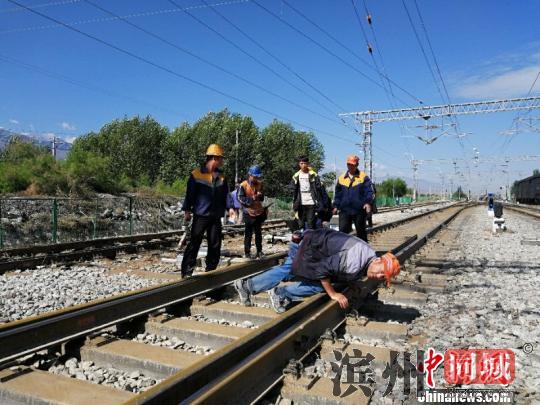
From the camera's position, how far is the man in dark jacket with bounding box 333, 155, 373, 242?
8.47m

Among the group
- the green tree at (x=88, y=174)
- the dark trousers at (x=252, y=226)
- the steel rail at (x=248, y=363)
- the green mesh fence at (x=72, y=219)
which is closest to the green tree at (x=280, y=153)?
the green tree at (x=88, y=174)

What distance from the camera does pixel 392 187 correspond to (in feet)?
402

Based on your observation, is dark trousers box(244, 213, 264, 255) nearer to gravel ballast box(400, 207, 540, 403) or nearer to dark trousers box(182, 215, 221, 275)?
dark trousers box(182, 215, 221, 275)

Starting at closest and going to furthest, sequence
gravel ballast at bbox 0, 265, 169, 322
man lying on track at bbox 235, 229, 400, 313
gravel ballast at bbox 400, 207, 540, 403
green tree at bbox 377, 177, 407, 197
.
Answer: gravel ballast at bbox 400, 207, 540, 403 < man lying on track at bbox 235, 229, 400, 313 < gravel ballast at bbox 0, 265, 169, 322 < green tree at bbox 377, 177, 407, 197

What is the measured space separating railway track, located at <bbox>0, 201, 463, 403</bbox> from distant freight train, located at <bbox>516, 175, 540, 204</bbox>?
2503 inches

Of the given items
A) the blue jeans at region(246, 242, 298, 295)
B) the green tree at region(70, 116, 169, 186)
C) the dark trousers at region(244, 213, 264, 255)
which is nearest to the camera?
the blue jeans at region(246, 242, 298, 295)

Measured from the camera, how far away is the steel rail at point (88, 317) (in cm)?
400

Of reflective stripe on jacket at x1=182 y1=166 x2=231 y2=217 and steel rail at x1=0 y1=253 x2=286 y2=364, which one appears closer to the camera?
steel rail at x1=0 y1=253 x2=286 y2=364

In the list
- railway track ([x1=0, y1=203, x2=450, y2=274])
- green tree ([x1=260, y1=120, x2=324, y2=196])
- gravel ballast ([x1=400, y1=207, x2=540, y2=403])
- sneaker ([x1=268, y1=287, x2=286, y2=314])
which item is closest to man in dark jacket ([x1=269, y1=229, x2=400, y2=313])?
sneaker ([x1=268, y1=287, x2=286, y2=314])

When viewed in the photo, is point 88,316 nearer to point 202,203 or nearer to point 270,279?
point 270,279

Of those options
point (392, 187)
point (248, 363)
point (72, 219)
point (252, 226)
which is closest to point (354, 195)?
point (252, 226)

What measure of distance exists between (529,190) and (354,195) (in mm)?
67134

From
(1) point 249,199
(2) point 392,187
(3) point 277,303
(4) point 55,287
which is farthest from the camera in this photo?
(2) point 392,187

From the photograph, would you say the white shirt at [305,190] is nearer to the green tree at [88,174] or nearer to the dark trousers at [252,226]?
the dark trousers at [252,226]
